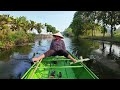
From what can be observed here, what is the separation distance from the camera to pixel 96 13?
48938mm

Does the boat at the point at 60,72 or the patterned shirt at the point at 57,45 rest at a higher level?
the patterned shirt at the point at 57,45

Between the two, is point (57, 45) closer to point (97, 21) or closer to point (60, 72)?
point (60, 72)

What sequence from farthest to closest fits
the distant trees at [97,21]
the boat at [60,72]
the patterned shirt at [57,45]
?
1. the distant trees at [97,21]
2. the patterned shirt at [57,45]
3. the boat at [60,72]

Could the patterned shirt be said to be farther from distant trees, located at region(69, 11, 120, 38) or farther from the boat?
distant trees, located at region(69, 11, 120, 38)

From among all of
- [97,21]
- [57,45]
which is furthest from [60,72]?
[97,21]

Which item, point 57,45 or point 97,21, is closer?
point 57,45

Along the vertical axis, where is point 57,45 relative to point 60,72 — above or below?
above

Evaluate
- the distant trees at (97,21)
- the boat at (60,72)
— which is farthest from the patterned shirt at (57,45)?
the distant trees at (97,21)

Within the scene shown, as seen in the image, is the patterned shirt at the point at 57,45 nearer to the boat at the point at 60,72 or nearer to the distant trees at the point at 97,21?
the boat at the point at 60,72

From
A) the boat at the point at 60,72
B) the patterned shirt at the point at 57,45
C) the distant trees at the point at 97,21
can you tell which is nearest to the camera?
the boat at the point at 60,72

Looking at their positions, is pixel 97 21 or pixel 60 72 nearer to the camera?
pixel 60 72

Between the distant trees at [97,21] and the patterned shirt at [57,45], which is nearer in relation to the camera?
the patterned shirt at [57,45]
